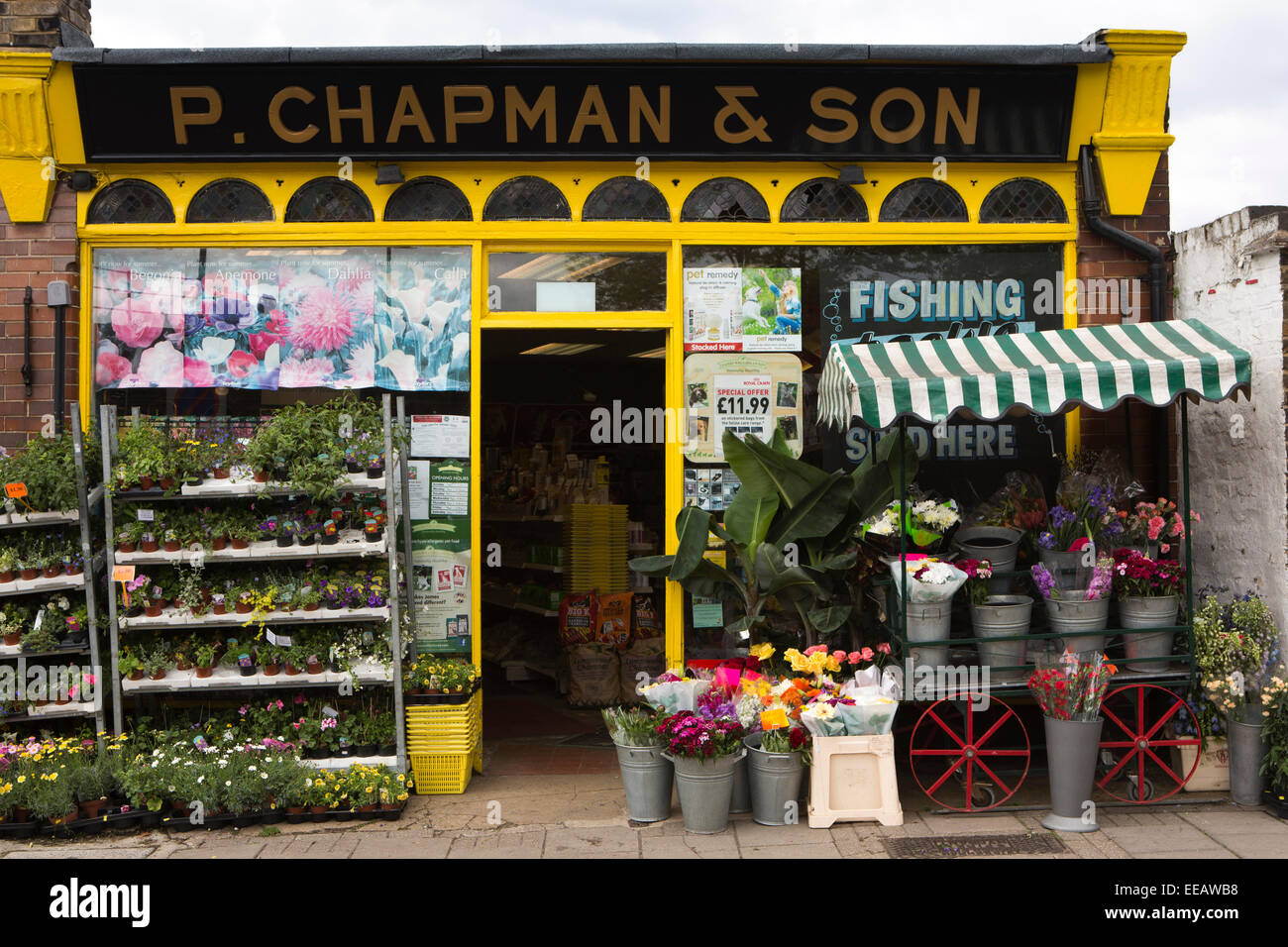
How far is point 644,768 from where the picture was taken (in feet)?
20.5

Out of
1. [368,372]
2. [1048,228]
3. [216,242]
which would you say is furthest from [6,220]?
[1048,228]

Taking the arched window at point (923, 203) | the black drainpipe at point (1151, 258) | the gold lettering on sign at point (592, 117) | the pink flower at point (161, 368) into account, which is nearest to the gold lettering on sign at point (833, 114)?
the arched window at point (923, 203)

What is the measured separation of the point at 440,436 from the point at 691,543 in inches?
79.1

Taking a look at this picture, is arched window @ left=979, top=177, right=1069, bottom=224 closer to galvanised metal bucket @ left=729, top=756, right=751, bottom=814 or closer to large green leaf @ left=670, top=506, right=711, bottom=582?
large green leaf @ left=670, top=506, right=711, bottom=582

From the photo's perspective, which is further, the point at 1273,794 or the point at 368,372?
the point at 368,372

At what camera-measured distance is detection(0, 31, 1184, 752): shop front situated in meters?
7.30

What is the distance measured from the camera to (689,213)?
299 inches

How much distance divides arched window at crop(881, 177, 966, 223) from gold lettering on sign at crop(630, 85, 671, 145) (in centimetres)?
167

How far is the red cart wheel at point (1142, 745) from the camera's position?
6.39 meters

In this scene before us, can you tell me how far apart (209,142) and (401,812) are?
4.73m

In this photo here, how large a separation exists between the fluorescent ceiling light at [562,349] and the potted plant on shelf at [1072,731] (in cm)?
546

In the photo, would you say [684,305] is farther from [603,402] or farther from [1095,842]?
[1095,842]

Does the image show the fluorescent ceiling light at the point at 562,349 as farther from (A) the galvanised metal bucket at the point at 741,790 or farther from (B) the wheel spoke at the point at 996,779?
(B) the wheel spoke at the point at 996,779

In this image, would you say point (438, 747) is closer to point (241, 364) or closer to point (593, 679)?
point (593, 679)
